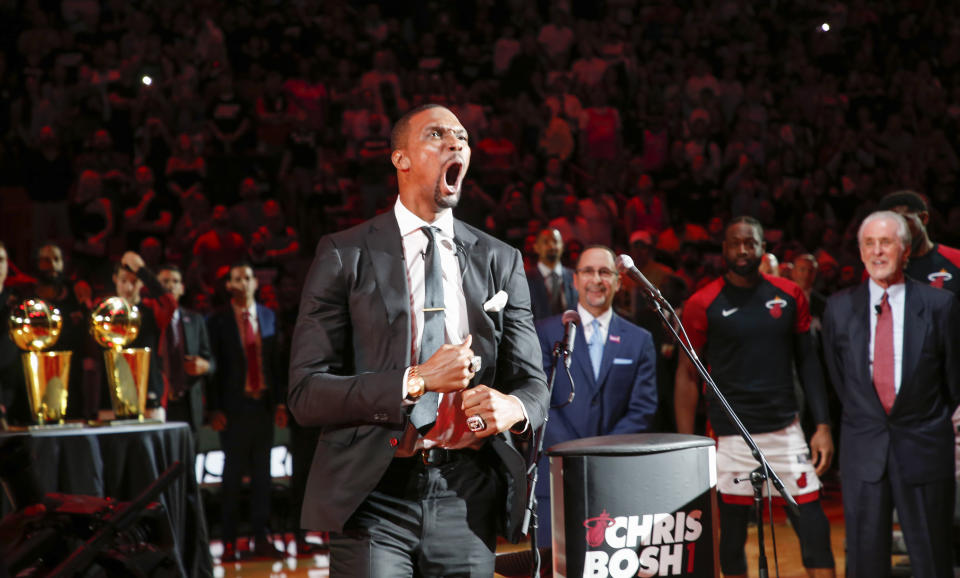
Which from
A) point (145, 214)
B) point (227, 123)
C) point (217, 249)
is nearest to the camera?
point (217, 249)

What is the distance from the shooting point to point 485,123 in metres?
11.4

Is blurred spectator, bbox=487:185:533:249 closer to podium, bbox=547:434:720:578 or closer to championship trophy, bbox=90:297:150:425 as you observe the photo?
championship trophy, bbox=90:297:150:425

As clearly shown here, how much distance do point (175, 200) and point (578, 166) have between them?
4.56 meters

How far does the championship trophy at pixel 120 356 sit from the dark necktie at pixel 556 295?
3461 mm

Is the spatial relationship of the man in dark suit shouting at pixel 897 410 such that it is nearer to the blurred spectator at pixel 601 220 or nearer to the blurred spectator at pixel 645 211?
the blurred spectator at pixel 601 220

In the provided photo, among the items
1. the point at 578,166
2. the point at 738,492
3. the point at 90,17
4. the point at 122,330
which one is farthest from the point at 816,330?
the point at 90,17

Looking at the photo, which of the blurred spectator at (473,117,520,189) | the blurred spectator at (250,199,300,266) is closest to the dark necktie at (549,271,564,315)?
the blurred spectator at (250,199,300,266)

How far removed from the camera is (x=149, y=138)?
9891 millimetres

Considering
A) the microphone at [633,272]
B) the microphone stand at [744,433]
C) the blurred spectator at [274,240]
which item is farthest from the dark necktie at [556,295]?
the microphone at [633,272]

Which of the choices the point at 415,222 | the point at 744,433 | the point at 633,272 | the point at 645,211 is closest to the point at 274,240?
the point at 645,211

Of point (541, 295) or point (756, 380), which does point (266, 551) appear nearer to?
point (541, 295)

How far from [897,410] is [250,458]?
445cm

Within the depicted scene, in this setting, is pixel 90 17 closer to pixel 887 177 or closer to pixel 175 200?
pixel 175 200

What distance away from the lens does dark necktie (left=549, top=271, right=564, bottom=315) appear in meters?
7.34
